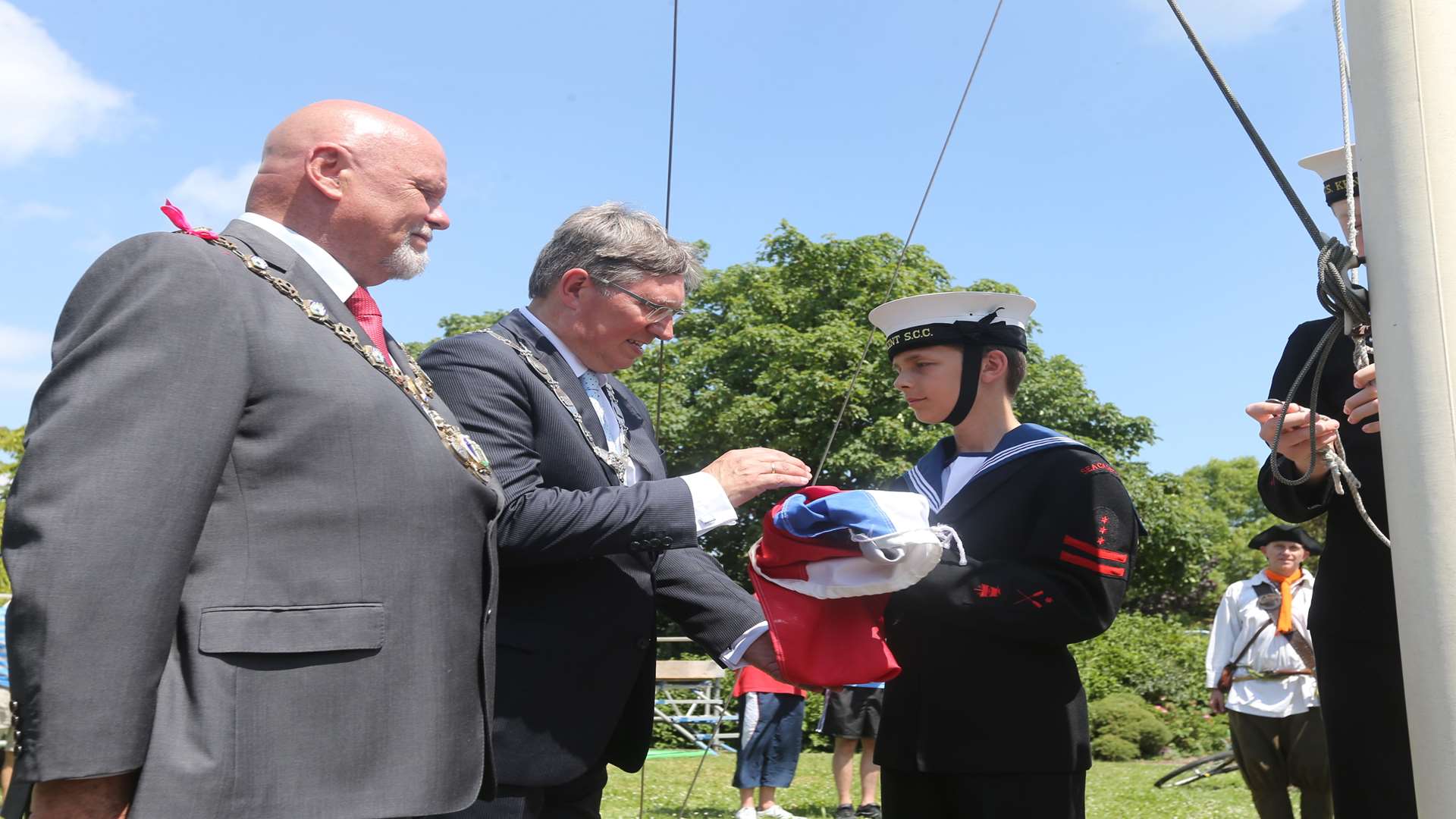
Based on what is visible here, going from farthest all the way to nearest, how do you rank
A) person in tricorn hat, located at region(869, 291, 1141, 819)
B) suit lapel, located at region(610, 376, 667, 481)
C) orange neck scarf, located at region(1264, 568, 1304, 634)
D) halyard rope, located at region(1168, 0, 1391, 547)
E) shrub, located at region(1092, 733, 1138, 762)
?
shrub, located at region(1092, 733, 1138, 762)
orange neck scarf, located at region(1264, 568, 1304, 634)
suit lapel, located at region(610, 376, 667, 481)
person in tricorn hat, located at region(869, 291, 1141, 819)
halyard rope, located at region(1168, 0, 1391, 547)

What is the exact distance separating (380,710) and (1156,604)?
155 ft

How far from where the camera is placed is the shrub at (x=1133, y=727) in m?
18.4

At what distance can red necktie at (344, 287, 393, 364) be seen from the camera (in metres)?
2.44

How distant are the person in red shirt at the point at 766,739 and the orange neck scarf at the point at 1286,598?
395 centimetres

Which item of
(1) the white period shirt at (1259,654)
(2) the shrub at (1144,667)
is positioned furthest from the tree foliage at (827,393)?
(1) the white period shirt at (1259,654)

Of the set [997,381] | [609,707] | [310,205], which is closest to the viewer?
[310,205]

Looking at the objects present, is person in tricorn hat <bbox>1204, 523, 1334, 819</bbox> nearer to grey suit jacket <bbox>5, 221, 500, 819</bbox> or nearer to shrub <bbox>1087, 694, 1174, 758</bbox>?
grey suit jacket <bbox>5, 221, 500, 819</bbox>

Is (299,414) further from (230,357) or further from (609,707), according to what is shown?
(609,707)

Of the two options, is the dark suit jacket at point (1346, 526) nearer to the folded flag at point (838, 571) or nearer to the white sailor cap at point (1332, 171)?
the white sailor cap at point (1332, 171)

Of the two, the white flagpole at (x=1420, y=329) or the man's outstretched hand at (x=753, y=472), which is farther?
the man's outstretched hand at (x=753, y=472)

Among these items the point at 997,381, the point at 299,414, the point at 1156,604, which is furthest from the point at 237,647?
the point at 1156,604

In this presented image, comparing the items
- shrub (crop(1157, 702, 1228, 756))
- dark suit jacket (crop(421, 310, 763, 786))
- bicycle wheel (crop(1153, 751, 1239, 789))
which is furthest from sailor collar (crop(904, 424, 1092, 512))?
shrub (crop(1157, 702, 1228, 756))

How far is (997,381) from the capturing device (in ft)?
11.6

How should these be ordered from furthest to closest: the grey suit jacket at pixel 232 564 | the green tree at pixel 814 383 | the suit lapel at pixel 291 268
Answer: the green tree at pixel 814 383 < the suit lapel at pixel 291 268 < the grey suit jacket at pixel 232 564
